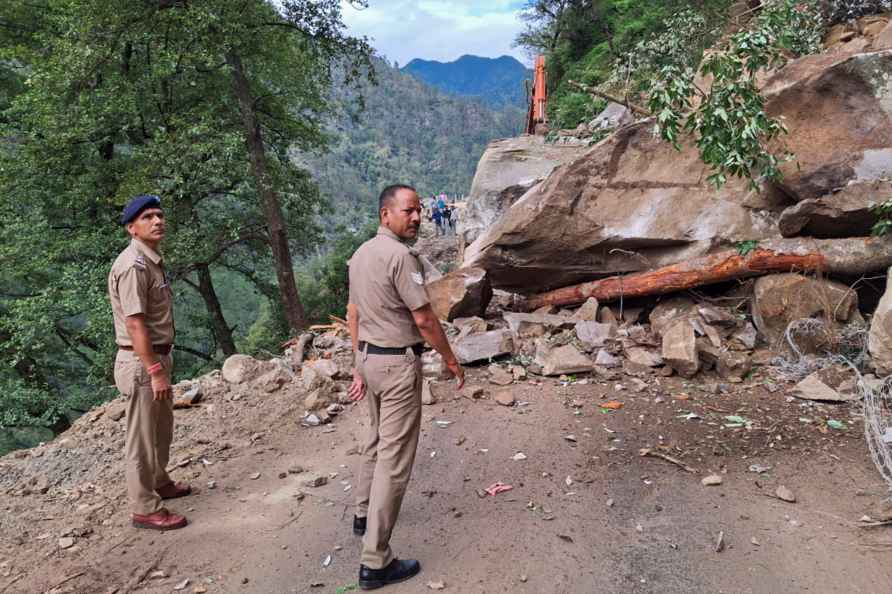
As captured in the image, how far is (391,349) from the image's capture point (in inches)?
106

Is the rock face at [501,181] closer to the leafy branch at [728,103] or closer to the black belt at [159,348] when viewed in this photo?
the leafy branch at [728,103]

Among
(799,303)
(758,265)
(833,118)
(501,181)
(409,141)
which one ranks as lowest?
(799,303)

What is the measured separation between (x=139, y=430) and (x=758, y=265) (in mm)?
5435

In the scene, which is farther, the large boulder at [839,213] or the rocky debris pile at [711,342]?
the large boulder at [839,213]

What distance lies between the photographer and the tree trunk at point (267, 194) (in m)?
9.34

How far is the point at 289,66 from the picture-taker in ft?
40.3

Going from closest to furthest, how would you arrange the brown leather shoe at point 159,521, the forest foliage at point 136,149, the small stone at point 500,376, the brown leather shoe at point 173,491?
the brown leather shoe at point 159,521 < the brown leather shoe at point 173,491 < the small stone at point 500,376 < the forest foliage at point 136,149

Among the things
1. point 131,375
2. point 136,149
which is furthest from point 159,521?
point 136,149

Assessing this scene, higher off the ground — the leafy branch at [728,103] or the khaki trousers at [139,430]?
the leafy branch at [728,103]

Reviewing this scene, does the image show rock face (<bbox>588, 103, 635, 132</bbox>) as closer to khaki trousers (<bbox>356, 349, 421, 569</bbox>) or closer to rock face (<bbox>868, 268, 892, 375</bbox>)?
rock face (<bbox>868, 268, 892, 375</bbox>)

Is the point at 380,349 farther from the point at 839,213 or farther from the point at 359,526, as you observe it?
the point at 839,213

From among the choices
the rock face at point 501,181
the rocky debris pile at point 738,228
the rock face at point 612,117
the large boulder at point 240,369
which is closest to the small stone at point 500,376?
the rocky debris pile at point 738,228

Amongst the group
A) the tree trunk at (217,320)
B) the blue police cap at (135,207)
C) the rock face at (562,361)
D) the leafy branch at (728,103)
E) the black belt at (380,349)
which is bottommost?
the tree trunk at (217,320)

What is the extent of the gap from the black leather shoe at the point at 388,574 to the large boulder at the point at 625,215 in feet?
14.5
